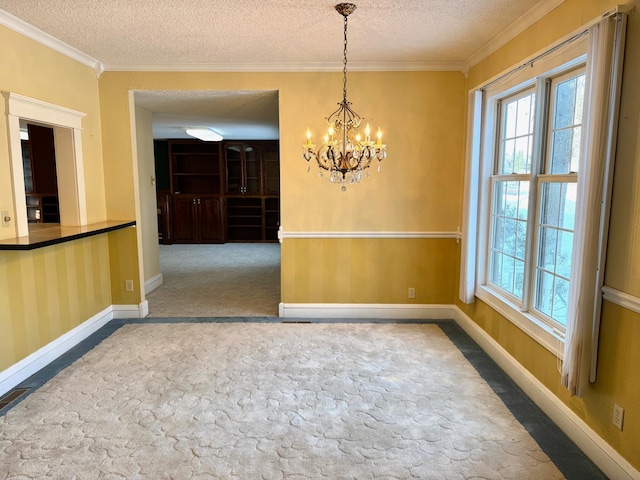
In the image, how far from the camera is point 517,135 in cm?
322

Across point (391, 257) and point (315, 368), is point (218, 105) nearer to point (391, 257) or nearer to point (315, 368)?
point (391, 257)

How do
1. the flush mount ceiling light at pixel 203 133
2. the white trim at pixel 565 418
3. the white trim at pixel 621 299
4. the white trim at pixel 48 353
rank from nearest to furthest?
1. the white trim at pixel 621 299
2. the white trim at pixel 565 418
3. the white trim at pixel 48 353
4. the flush mount ceiling light at pixel 203 133

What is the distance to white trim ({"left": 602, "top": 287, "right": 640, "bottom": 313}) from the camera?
1880 mm

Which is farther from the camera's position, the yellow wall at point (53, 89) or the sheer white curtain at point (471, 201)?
the sheer white curtain at point (471, 201)

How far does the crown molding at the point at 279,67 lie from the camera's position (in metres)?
4.06

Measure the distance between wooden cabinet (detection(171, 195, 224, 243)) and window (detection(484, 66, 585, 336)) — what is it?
7457mm

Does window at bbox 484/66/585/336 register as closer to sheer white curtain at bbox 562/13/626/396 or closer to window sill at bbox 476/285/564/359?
window sill at bbox 476/285/564/359

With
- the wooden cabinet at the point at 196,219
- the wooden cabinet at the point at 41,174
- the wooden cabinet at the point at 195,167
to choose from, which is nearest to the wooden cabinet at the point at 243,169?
the wooden cabinet at the point at 195,167

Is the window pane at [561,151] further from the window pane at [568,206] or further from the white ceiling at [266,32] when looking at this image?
the white ceiling at [266,32]

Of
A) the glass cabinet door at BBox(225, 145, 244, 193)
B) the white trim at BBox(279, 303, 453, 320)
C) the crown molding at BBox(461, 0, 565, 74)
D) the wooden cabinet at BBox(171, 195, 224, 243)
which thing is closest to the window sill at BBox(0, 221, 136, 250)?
the white trim at BBox(279, 303, 453, 320)

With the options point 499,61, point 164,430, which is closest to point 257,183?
point 499,61

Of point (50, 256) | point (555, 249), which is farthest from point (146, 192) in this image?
point (555, 249)

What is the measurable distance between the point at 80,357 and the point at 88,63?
2799mm

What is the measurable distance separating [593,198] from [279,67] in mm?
3139
